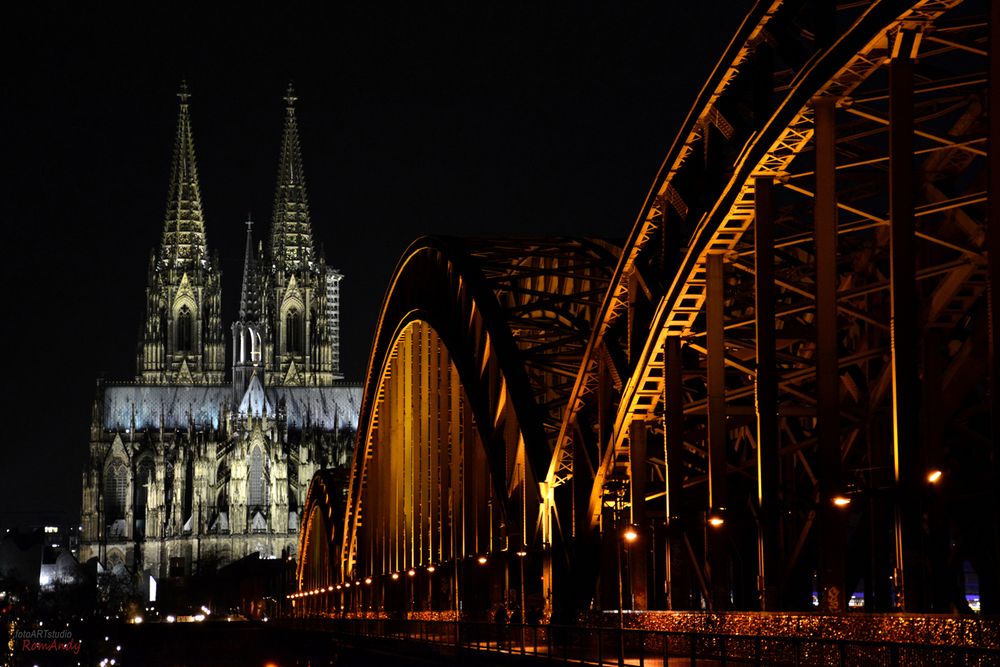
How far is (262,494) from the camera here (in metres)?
196

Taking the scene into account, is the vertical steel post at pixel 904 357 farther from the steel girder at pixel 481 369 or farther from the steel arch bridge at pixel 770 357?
the steel girder at pixel 481 369

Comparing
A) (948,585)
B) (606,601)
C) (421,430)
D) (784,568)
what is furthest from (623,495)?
(421,430)

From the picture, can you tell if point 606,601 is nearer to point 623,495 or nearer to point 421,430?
point 623,495

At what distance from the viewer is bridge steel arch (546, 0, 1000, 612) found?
2225 cm

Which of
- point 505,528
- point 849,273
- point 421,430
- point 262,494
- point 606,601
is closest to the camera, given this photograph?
point 849,273

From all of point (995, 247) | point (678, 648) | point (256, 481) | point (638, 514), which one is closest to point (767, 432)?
point (678, 648)

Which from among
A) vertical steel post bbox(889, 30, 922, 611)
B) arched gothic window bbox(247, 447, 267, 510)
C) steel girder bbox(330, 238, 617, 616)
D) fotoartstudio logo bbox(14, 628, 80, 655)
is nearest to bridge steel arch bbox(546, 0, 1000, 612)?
vertical steel post bbox(889, 30, 922, 611)

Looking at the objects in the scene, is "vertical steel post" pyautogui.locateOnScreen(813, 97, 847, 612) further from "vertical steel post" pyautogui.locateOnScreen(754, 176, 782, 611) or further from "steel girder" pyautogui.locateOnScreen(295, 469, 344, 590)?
"steel girder" pyautogui.locateOnScreen(295, 469, 344, 590)

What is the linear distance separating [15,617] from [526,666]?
342 ft

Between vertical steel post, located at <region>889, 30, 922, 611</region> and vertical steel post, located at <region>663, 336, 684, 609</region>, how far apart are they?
9003 mm

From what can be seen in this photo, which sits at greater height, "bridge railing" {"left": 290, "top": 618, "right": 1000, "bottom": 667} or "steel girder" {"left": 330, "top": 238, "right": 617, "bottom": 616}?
"steel girder" {"left": 330, "top": 238, "right": 617, "bottom": 616}

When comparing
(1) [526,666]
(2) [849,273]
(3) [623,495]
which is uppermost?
(2) [849,273]

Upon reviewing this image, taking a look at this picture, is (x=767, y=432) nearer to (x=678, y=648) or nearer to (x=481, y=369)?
(x=678, y=648)

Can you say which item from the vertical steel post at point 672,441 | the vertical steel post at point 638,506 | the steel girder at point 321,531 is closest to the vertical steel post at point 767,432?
the vertical steel post at point 672,441
